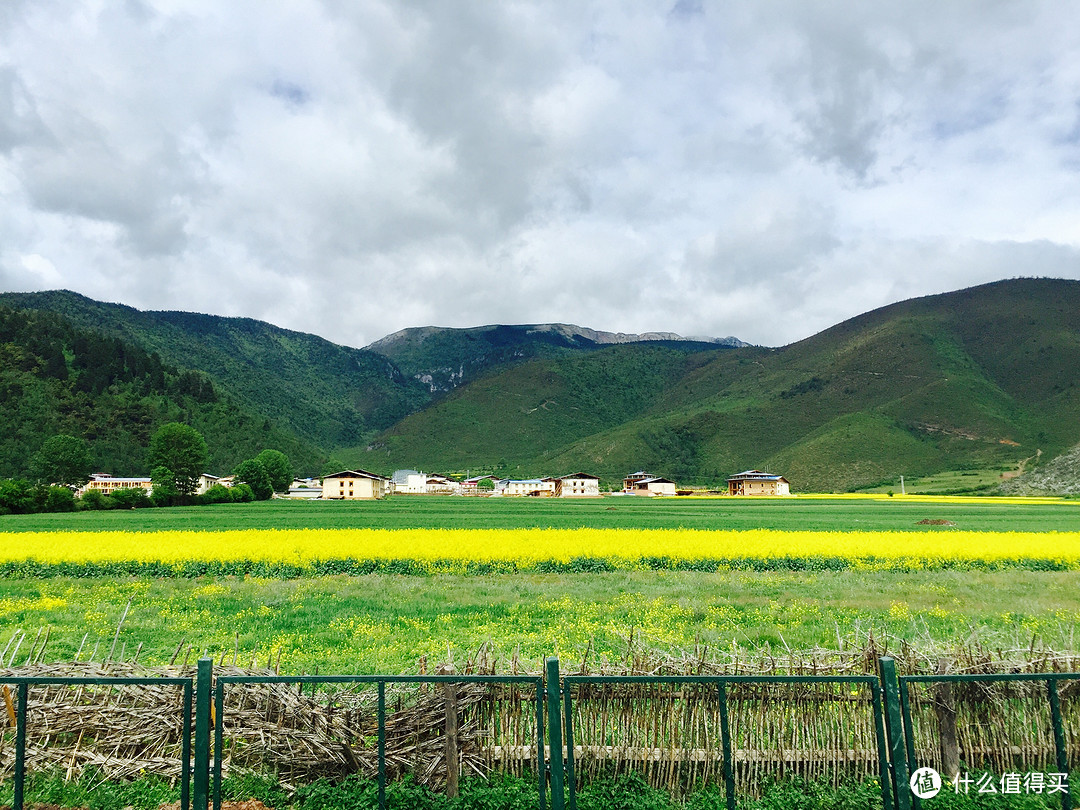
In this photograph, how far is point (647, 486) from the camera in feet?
410

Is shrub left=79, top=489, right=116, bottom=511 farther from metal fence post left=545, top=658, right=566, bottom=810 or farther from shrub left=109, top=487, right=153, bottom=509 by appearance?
metal fence post left=545, top=658, right=566, bottom=810

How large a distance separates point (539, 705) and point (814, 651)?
3.78m

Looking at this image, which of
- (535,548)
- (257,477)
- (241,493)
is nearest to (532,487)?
(257,477)

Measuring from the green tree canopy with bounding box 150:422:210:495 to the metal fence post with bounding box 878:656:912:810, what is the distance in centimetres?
10596

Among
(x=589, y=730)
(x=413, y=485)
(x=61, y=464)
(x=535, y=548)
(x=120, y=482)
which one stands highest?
(x=61, y=464)

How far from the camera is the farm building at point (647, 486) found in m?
121

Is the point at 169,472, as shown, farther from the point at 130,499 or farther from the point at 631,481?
the point at 631,481

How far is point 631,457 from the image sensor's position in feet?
530

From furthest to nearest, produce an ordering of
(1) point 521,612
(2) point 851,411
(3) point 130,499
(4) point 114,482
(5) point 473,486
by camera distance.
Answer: (2) point 851,411 < (5) point 473,486 < (4) point 114,482 < (3) point 130,499 < (1) point 521,612

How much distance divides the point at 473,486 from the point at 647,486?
40.3 metres

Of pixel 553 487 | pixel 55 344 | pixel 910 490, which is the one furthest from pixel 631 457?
pixel 55 344

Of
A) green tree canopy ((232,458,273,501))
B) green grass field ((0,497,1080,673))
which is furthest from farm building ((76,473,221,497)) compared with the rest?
green grass field ((0,497,1080,673))

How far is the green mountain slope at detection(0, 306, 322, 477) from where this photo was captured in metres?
117

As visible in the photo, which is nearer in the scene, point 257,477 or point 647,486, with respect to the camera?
point 257,477
